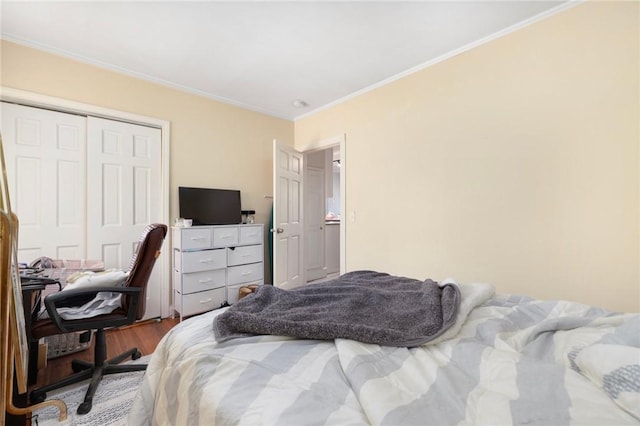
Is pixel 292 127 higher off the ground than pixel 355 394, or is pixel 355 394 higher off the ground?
pixel 292 127

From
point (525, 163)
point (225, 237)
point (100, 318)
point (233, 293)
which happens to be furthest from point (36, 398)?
point (525, 163)

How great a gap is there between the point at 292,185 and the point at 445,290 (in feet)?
8.88

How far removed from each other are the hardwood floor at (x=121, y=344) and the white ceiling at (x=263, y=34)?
8.39ft

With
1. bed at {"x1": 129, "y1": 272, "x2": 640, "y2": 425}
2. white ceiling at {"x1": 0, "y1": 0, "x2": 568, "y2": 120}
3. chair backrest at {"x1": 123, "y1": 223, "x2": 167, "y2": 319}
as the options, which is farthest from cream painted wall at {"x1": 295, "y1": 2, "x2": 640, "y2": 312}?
chair backrest at {"x1": 123, "y1": 223, "x2": 167, "y2": 319}

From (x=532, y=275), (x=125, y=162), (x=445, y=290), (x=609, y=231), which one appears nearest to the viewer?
(x=445, y=290)

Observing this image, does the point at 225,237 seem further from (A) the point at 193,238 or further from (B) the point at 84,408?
(B) the point at 84,408

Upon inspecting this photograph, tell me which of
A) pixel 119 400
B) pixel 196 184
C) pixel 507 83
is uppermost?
pixel 507 83

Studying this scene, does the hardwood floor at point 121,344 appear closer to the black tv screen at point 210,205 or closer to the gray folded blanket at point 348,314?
the black tv screen at point 210,205

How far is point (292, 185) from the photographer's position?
372 centimetres

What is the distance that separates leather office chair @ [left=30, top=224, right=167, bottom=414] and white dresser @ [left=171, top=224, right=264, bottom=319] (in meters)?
0.93

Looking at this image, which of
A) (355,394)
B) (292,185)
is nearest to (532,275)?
(355,394)

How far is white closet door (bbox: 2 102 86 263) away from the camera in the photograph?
230cm

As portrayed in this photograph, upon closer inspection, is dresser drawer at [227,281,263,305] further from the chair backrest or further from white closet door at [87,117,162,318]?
the chair backrest

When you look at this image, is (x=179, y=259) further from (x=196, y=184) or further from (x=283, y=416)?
(x=283, y=416)
